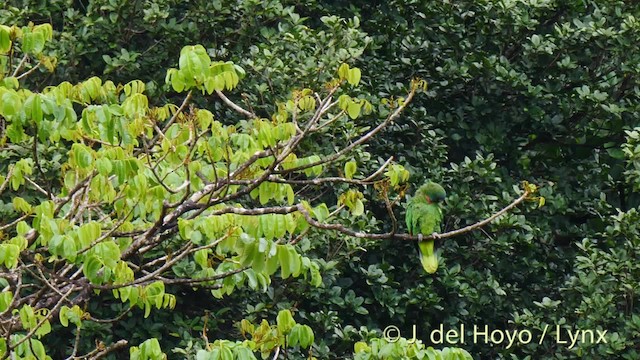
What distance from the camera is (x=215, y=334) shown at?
770 centimetres

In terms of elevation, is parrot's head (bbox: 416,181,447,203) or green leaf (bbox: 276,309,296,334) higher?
green leaf (bbox: 276,309,296,334)

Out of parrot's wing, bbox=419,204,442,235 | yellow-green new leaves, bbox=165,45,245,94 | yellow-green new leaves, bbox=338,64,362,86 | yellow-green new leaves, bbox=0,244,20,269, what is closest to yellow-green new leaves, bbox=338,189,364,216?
yellow-green new leaves, bbox=338,64,362,86

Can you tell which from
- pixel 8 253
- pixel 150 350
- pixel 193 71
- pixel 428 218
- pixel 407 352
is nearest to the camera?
pixel 8 253

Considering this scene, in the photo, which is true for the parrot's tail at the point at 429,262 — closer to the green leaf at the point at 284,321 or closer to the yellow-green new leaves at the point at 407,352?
the yellow-green new leaves at the point at 407,352

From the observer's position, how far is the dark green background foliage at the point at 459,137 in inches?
296

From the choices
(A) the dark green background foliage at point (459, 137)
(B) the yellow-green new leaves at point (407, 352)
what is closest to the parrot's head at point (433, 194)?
(A) the dark green background foliage at point (459, 137)

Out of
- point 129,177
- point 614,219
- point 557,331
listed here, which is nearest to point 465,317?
point 557,331

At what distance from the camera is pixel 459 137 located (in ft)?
27.9

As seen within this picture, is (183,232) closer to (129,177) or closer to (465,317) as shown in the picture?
(129,177)

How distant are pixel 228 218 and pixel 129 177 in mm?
444

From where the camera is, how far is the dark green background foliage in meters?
7.53

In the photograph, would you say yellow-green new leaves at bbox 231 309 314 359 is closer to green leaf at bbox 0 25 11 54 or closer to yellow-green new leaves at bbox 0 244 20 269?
yellow-green new leaves at bbox 0 244 20 269

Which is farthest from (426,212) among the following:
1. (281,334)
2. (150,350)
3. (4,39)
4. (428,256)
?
(4,39)

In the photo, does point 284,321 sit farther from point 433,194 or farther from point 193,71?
point 433,194
